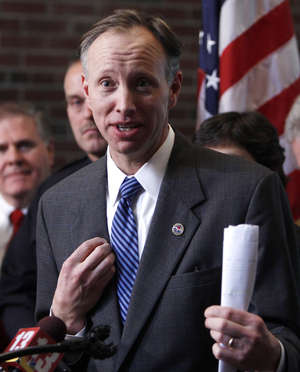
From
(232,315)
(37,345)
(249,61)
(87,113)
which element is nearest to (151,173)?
(232,315)

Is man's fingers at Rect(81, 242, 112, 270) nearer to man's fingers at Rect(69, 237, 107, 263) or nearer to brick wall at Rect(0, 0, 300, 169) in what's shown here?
man's fingers at Rect(69, 237, 107, 263)

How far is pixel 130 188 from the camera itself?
1748 mm

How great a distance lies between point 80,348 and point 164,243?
0.47 metres

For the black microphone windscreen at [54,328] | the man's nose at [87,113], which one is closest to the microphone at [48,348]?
the black microphone windscreen at [54,328]

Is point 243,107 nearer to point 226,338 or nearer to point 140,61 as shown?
point 140,61

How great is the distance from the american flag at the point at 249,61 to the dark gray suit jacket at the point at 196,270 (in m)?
1.31

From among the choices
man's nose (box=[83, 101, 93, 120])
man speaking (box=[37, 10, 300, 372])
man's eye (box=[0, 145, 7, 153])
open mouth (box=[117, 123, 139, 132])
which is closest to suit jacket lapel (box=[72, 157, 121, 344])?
man speaking (box=[37, 10, 300, 372])

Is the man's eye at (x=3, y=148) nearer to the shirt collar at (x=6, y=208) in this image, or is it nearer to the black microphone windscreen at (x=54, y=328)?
the shirt collar at (x=6, y=208)

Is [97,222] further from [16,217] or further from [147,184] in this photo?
[16,217]

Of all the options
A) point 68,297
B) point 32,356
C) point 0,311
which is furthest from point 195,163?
point 0,311

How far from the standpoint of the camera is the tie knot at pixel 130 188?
5.73 ft

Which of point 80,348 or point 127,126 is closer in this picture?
point 80,348

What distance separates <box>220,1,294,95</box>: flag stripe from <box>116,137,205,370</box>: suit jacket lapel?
1.31m

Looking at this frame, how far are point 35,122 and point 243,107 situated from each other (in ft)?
3.56
